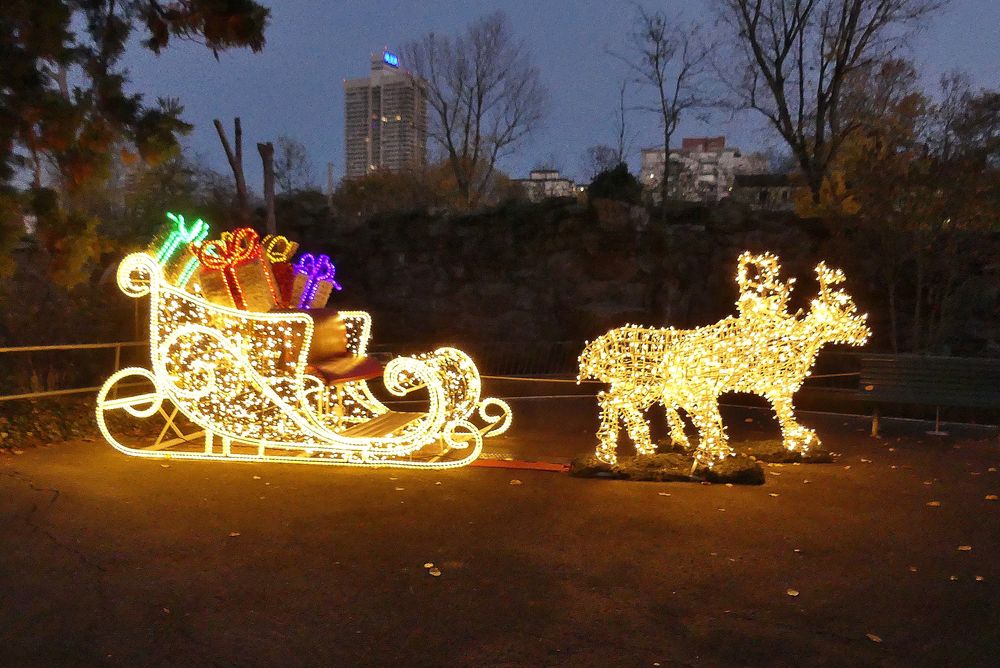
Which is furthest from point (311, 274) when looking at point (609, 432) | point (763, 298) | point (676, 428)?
point (763, 298)

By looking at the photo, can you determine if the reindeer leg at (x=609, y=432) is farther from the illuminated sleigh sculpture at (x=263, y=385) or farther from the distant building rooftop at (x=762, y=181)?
the distant building rooftop at (x=762, y=181)

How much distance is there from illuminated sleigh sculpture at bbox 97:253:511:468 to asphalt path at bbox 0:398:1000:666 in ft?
0.99

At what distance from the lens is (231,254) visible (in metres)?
7.68

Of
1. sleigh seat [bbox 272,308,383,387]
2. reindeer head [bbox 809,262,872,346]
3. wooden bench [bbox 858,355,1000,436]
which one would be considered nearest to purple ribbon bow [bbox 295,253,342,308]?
sleigh seat [bbox 272,308,383,387]

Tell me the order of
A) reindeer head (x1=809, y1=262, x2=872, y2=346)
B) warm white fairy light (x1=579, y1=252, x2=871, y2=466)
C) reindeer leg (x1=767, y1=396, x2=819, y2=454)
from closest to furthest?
warm white fairy light (x1=579, y1=252, x2=871, y2=466)
reindeer head (x1=809, y1=262, x2=872, y2=346)
reindeer leg (x1=767, y1=396, x2=819, y2=454)

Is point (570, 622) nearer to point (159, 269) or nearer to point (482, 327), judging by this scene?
point (159, 269)

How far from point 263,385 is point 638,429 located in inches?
136

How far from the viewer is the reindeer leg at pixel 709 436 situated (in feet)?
22.7

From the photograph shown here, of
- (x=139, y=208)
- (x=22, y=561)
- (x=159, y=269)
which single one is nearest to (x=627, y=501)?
(x=22, y=561)

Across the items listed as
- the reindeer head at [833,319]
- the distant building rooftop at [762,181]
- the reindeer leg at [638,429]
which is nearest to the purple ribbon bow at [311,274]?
the reindeer leg at [638,429]

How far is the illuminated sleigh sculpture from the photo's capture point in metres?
7.25

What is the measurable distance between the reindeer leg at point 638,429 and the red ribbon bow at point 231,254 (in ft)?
12.6

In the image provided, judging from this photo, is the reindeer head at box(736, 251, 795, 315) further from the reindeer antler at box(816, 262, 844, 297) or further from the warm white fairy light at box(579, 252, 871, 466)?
the reindeer antler at box(816, 262, 844, 297)

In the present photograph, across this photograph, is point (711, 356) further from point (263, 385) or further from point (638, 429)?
point (263, 385)
